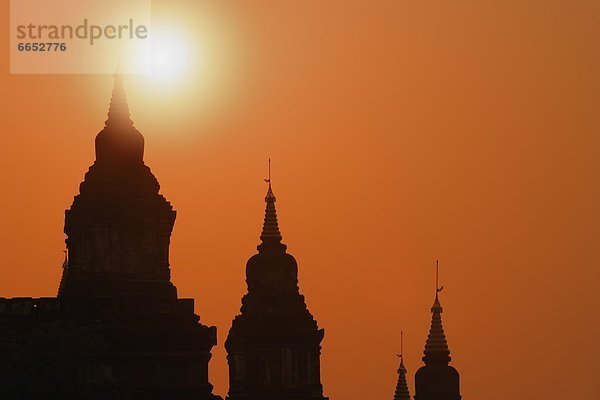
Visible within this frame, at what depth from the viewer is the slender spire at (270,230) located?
544ft

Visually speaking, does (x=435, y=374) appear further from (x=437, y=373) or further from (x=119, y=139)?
(x=119, y=139)

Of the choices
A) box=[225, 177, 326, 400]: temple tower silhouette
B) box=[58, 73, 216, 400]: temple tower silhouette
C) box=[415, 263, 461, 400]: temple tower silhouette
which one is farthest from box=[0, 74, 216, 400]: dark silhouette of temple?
box=[415, 263, 461, 400]: temple tower silhouette

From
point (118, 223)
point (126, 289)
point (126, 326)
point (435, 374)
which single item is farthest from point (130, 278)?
point (435, 374)

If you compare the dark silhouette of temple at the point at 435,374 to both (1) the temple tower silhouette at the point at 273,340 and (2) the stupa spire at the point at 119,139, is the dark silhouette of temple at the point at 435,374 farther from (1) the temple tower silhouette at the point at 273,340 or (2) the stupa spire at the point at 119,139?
(2) the stupa spire at the point at 119,139

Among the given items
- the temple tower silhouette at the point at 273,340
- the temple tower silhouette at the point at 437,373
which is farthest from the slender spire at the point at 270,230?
the temple tower silhouette at the point at 437,373

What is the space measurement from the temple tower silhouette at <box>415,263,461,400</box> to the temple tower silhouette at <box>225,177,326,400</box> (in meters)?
18.1

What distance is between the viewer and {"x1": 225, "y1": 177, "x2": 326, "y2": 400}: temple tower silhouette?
528ft

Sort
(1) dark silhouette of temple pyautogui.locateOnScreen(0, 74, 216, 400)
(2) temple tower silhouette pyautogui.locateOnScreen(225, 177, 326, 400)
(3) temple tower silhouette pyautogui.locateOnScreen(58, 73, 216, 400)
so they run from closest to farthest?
(1) dark silhouette of temple pyautogui.locateOnScreen(0, 74, 216, 400) < (3) temple tower silhouette pyautogui.locateOnScreen(58, 73, 216, 400) < (2) temple tower silhouette pyautogui.locateOnScreen(225, 177, 326, 400)

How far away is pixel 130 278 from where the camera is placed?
138875mm

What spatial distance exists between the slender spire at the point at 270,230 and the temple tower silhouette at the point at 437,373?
17.4 m

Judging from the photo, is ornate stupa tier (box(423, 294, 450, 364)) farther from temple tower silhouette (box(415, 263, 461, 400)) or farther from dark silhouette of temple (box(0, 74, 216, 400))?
dark silhouette of temple (box(0, 74, 216, 400))

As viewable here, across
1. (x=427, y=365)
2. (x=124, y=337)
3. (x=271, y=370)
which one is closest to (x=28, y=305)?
(x=124, y=337)

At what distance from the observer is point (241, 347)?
162 metres

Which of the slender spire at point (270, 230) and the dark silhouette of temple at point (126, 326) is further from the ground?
the slender spire at point (270, 230)
